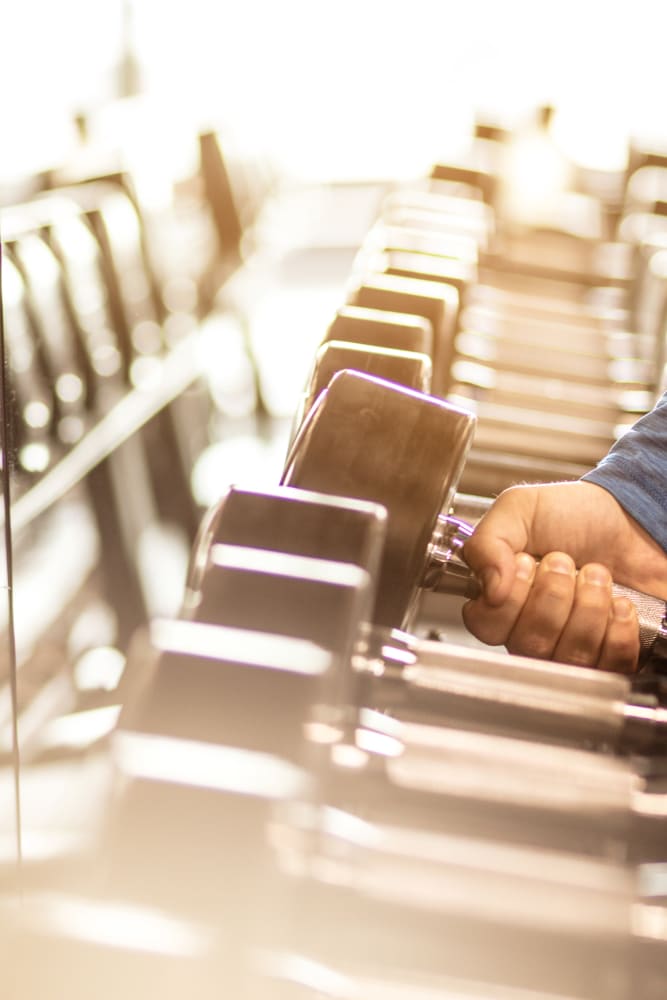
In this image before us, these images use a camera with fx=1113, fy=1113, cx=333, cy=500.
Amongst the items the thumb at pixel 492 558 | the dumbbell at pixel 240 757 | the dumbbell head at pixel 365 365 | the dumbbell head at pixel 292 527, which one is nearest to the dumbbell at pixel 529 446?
the dumbbell head at pixel 365 365

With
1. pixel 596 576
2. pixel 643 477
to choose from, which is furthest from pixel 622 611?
pixel 643 477

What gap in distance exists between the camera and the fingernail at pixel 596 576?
65 centimetres

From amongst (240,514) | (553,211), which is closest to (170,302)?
(553,211)

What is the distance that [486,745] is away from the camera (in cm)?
38

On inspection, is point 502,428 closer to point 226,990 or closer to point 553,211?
point 226,990

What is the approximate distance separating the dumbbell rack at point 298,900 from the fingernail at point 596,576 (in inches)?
13.3

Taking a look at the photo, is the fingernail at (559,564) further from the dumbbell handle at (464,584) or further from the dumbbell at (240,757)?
the dumbbell at (240,757)

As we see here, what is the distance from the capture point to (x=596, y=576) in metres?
0.66

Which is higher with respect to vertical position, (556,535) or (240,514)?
(240,514)

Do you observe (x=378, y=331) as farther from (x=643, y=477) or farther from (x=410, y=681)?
(x=410, y=681)

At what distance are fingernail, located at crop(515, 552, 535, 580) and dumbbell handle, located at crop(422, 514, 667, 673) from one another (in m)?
0.03

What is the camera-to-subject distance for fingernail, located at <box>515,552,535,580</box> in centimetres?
65

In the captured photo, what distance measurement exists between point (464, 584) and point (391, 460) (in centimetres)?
11

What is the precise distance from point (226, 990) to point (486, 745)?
6.7 inches
